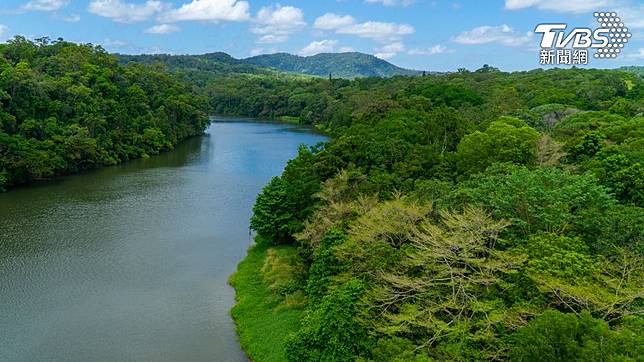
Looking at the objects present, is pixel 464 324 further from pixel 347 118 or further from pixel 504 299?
pixel 347 118

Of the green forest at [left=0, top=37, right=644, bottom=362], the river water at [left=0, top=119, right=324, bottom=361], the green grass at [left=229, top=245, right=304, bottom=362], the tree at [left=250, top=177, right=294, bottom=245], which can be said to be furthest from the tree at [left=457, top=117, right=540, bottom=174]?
the river water at [left=0, top=119, right=324, bottom=361]

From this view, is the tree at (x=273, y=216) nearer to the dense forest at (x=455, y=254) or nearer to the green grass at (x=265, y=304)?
the dense forest at (x=455, y=254)

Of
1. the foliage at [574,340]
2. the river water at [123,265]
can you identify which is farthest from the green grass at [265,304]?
the foliage at [574,340]

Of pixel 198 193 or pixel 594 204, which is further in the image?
pixel 198 193

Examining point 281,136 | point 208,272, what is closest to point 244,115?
point 281,136

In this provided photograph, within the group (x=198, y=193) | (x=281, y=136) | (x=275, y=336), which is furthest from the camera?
(x=281, y=136)

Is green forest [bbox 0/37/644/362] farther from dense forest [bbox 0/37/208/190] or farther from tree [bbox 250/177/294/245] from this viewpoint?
dense forest [bbox 0/37/208/190]

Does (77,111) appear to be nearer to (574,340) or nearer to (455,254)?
(455,254)
